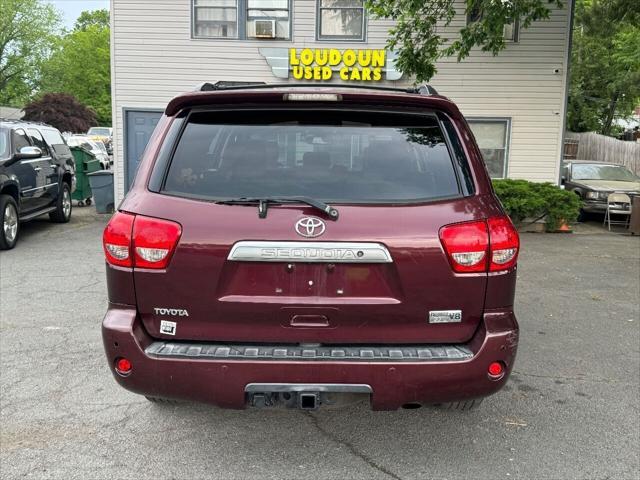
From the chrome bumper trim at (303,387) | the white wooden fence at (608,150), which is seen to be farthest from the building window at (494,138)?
the white wooden fence at (608,150)

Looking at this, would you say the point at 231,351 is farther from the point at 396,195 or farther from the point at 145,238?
the point at 396,195

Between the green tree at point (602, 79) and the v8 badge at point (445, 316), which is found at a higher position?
the green tree at point (602, 79)

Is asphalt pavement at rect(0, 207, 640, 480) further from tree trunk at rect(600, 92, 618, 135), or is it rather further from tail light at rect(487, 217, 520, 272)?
tree trunk at rect(600, 92, 618, 135)

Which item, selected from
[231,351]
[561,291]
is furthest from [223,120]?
[561,291]

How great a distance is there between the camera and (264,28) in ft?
41.7

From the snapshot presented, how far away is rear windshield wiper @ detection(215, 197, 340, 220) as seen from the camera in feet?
8.67

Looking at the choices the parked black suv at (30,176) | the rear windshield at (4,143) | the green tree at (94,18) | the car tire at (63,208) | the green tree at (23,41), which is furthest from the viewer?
the green tree at (94,18)

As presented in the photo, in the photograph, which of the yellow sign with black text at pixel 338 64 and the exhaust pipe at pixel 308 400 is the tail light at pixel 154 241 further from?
the yellow sign with black text at pixel 338 64

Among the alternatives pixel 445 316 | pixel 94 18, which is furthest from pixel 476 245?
pixel 94 18

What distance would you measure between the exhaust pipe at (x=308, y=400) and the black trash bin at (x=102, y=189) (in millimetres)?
11652

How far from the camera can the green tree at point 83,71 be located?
57.8m

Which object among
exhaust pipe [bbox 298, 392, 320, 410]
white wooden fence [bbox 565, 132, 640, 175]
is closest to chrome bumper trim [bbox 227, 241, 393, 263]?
exhaust pipe [bbox 298, 392, 320, 410]

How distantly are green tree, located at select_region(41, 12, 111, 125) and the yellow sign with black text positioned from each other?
2000 inches

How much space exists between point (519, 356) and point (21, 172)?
8029 millimetres
